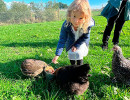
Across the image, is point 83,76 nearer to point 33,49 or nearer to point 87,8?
point 87,8

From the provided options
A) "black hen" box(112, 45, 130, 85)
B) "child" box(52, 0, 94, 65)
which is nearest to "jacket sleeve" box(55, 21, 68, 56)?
"child" box(52, 0, 94, 65)

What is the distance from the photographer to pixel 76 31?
8.02ft

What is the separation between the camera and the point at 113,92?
1809 millimetres

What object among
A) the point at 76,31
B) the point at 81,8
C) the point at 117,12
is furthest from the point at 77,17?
the point at 117,12

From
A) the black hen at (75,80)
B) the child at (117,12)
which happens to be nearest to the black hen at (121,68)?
the black hen at (75,80)

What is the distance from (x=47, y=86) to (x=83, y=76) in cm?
74

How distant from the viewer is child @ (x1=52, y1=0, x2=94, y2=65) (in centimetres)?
200

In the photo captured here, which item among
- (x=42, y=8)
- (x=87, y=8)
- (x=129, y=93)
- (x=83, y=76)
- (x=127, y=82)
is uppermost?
(x=42, y=8)

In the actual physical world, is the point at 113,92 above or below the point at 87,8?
below

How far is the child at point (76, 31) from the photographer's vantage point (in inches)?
78.8

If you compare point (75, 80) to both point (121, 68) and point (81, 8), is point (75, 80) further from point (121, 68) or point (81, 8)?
point (81, 8)

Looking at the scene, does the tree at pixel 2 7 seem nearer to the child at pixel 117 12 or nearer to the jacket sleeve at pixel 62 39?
the child at pixel 117 12

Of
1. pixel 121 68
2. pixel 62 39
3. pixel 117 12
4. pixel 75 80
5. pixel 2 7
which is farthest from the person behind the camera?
pixel 2 7

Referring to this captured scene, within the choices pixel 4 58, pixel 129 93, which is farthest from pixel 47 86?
pixel 4 58
